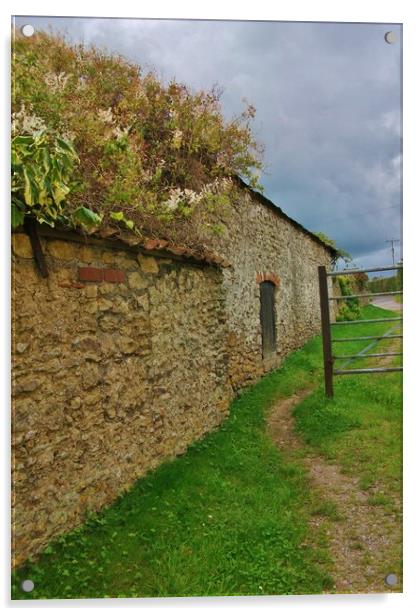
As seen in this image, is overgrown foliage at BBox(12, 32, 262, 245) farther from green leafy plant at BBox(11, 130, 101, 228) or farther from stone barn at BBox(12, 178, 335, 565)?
stone barn at BBox(12, 178, 335, 565)

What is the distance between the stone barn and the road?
106 centimetres

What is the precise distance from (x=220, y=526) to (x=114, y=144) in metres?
2.86

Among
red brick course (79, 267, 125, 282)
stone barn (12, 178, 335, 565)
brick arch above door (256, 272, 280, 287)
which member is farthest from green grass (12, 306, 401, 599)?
brick arch above door (256, 272, 280, 287)

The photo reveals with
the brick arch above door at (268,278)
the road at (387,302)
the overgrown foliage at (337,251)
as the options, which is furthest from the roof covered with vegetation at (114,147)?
the brick arch above door at (268,278)

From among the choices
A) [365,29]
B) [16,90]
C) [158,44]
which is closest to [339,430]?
[365,29]

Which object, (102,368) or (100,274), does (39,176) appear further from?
(102,368)

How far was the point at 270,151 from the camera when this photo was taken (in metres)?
3.62

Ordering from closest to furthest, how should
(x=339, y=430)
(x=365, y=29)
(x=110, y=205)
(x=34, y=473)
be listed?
(x=34, y=473) < (x=365, y=29) < (x=110, y=205) < (x=339, y=430)

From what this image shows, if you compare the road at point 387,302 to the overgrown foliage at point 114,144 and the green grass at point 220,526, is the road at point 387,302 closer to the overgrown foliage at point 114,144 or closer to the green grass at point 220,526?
the green grass at point 220,526

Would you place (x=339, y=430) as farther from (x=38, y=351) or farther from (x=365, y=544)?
(x=38, y=351)

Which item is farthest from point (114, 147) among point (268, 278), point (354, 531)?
point (268, 278)

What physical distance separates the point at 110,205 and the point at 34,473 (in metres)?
1.85
